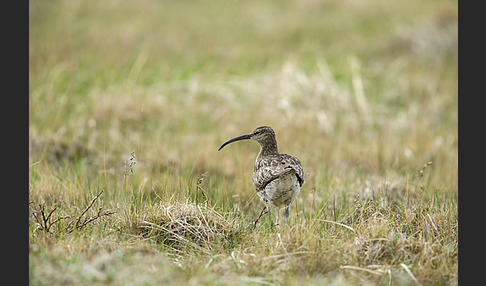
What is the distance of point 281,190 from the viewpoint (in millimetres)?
5895

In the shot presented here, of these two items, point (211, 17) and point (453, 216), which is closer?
point (453, 216)

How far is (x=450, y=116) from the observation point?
43.1 feet

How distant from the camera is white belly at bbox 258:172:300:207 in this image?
5.80 m

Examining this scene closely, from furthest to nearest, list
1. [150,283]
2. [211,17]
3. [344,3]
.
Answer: [344,3] < [211,17] < [150,283]

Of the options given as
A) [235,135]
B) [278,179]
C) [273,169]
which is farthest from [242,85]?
[278,179]

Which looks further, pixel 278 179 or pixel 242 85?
pixel 242 85

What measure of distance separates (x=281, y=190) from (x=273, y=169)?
239 millimetres

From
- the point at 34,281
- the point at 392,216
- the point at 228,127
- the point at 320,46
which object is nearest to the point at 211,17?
the point at 320,46

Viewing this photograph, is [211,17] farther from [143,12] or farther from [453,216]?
[453,216]

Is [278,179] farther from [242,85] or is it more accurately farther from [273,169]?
[242,85]

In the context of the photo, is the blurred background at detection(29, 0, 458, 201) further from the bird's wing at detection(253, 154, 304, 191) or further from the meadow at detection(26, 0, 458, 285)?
the bird's wing at detection(253, 154, 304, 191)

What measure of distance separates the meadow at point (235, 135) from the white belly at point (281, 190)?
25 cm

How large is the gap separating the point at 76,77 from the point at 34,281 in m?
8.89

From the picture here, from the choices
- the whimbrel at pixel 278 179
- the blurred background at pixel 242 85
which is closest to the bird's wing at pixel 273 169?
the whimbrel at pixel 278 179
